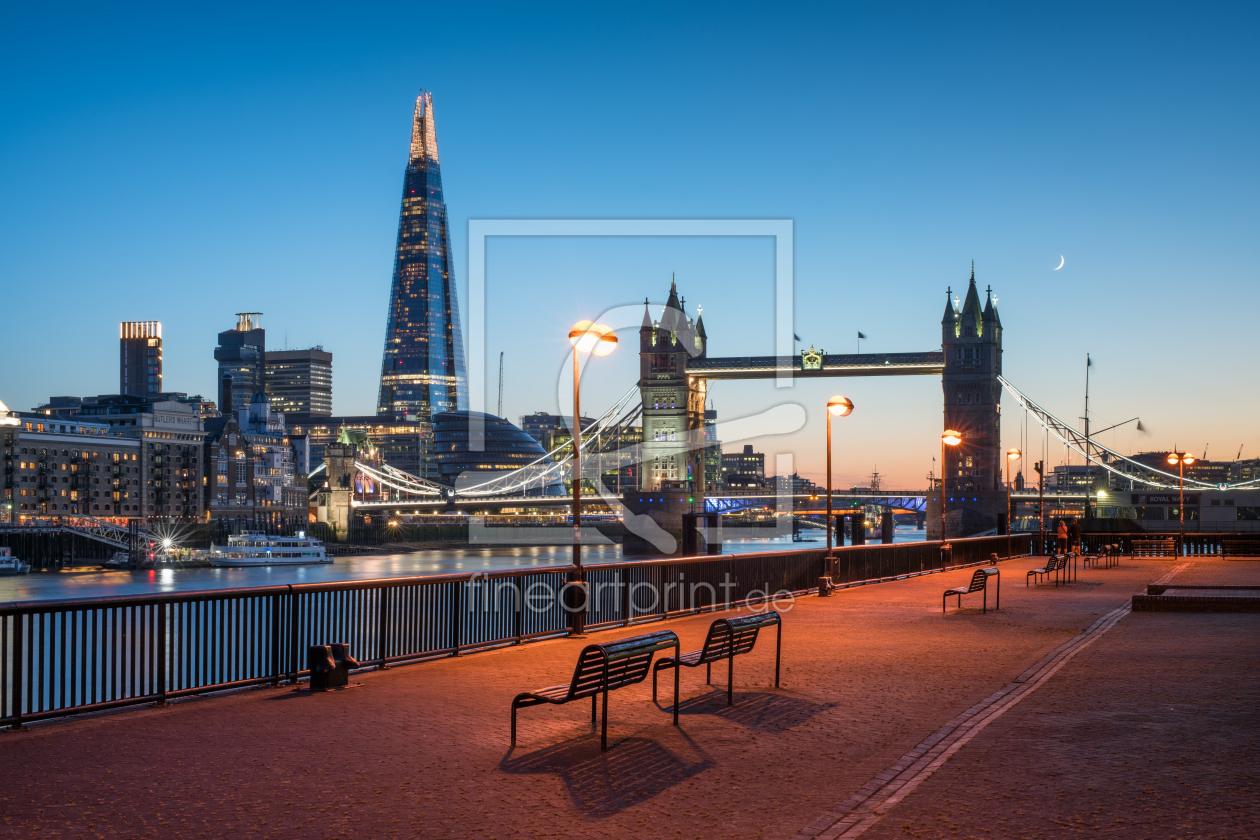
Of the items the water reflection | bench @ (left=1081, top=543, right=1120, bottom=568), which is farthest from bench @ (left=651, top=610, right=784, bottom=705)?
the water reflection

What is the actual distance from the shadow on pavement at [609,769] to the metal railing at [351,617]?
369 centimetres

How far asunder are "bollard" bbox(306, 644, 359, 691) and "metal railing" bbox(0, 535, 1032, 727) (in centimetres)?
38

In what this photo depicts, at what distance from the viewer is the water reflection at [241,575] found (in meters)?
66.5

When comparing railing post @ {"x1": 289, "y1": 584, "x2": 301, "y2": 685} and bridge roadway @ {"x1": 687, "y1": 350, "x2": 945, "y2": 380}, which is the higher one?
bridge roadway @ {"x1": 687, "y1": 350, "x2": 945, "y2": 380}

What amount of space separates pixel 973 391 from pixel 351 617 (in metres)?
112

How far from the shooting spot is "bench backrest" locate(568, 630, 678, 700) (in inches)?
347

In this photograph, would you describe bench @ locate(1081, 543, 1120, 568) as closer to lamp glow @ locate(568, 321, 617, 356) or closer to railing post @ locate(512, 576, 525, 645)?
lamp glow @ locate(568, 321, 617, 356)

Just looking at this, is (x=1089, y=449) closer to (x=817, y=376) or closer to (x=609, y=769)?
(x=817, y=376)

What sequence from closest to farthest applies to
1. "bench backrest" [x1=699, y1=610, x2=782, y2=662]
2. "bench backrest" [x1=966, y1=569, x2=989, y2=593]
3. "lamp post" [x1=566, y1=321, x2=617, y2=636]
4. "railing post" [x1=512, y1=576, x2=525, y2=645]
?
"bench backrest" [x1=699, y1=610, x2=782, y2=662] → "railing post" [x1=512, y1=576, x2=525, y2=645] → "lamp post" [x1=566, y1=321, x2=617, y2=636] → "bench backrest" [x1=966, y1=569, x2=989, y2=593]

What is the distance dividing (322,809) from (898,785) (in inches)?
144

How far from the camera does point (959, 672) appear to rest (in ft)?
41.5

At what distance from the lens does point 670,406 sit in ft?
377

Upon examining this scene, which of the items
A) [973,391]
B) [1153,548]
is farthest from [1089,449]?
[1153,548]

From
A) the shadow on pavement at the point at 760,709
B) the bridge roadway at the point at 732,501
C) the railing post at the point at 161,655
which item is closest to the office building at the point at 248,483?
the bridge roadway at the point at 732,501
